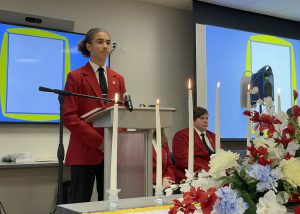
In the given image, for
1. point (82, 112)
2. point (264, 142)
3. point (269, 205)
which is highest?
point (82, 112)

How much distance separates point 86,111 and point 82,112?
3 centimetres

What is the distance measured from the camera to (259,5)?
4754mm

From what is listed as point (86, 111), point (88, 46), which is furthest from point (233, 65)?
point (86, 111)

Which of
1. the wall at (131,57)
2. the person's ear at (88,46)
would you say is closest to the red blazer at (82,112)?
the person's ear at (88,46)

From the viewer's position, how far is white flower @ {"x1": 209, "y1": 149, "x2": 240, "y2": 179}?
28.8 inches

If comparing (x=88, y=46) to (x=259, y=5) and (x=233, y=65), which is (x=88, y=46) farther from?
(x=259, y=5)

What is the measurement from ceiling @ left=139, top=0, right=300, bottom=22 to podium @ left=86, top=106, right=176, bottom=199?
117 inches

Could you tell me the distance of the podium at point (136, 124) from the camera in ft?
5.55

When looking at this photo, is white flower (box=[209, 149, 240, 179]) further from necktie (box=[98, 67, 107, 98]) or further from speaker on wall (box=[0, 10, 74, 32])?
speaker on wall (box=[0, 10, 74, 32])

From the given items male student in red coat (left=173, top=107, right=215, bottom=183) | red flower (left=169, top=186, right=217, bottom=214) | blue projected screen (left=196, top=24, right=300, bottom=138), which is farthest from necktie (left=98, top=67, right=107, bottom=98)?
blue projected screen (left=196, top=24, right=300, bottom=138)

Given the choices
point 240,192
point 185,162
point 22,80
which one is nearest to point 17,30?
point 22,80

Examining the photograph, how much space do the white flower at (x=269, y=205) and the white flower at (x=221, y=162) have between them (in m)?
0.10

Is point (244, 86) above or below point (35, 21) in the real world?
below

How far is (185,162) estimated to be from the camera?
3.23 m
